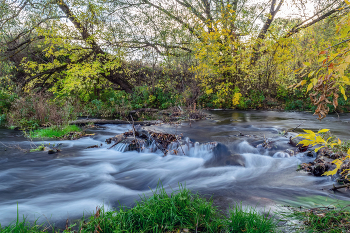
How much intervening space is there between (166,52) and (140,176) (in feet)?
36.3

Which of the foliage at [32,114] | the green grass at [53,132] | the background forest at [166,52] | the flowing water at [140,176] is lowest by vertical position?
the flowing water at [140,176]

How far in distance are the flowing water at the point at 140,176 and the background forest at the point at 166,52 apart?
6718 millimetres

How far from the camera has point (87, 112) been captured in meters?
13.0

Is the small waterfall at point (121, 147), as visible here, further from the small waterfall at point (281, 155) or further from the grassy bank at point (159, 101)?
the grassy bank at point (159, 101)

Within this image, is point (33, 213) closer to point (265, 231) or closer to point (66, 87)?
point (265, 231)

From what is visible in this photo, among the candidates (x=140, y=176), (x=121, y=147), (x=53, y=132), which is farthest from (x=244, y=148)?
(x=53, y=132)

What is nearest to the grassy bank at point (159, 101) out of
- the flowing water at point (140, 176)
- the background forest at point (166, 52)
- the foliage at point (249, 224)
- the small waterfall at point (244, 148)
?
the background forest at point (166, 52)

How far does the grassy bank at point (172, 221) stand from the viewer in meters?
2.29

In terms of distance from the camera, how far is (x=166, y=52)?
14.3 metres

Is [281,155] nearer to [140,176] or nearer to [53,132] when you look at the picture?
[140,176]

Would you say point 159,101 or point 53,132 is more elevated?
point 159,101

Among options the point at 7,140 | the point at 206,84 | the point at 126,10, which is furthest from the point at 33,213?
the point at 126,10

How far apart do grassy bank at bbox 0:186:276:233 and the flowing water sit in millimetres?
567

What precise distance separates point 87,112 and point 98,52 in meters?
4.26
